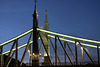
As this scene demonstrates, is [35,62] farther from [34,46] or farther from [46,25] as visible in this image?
[46,25]

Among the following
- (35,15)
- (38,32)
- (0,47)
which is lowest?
(0,47)

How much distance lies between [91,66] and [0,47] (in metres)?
28.2

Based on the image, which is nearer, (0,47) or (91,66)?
(91,66)

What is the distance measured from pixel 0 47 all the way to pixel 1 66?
637 centimetres

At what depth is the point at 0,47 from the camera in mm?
49406

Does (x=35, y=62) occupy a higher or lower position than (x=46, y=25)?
lower

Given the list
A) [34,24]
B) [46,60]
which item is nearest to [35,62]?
[46,60]

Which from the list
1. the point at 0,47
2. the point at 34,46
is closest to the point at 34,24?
the point at 34,46

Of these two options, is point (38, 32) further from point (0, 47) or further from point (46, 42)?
point (0, 47)

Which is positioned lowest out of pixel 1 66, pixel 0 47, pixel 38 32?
pixel 1 66

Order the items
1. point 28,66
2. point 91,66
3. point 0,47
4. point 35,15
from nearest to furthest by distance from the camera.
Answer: point 91,66, point 28,66, point 35,15, point 0,47

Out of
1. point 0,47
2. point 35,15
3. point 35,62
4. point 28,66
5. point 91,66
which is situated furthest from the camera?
point 0,47

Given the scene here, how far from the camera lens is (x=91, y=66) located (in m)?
30.2

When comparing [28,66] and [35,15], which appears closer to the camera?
[28,66]
